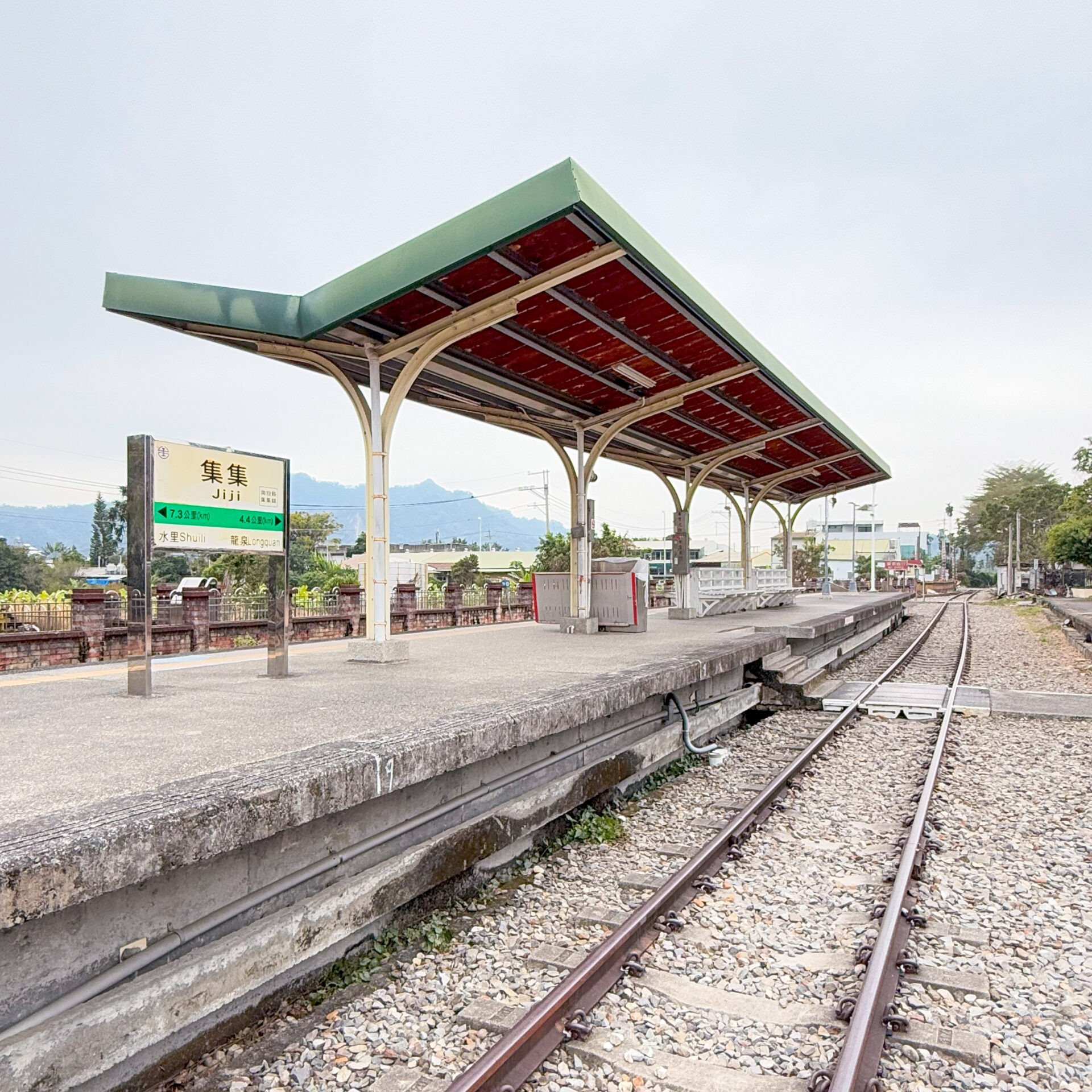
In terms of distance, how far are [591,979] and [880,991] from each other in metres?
1.23

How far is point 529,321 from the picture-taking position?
8.65 meters

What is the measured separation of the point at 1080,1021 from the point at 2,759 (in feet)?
A: 16.2

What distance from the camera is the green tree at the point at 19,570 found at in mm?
54781

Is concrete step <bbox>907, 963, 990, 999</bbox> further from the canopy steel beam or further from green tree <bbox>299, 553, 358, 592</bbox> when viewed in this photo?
Result: green tree <bbox>299, 553, 358, 592</bbox>

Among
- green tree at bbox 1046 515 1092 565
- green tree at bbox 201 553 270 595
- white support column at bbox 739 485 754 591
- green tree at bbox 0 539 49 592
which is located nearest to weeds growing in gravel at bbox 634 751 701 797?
white support column at bbox 739 485 754 591

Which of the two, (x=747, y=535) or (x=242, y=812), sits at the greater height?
(x=747, y=535)

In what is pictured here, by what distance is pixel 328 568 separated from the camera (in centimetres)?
4212

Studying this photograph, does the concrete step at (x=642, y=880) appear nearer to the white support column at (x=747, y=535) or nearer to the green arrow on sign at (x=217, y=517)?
the green arrow on sign at (x=217, y=517)

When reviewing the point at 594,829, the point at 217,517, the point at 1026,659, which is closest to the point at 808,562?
the point at 1026,659

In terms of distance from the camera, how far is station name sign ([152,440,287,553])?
6.06 meters

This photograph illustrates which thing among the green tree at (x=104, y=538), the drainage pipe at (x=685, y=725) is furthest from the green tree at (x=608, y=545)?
the green tree at (x=104, y=538)

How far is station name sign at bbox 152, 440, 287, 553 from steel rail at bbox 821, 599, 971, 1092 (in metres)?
5.12

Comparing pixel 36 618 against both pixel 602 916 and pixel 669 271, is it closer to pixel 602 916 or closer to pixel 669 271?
pixel 669 271

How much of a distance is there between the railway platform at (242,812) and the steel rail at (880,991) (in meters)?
2.12
